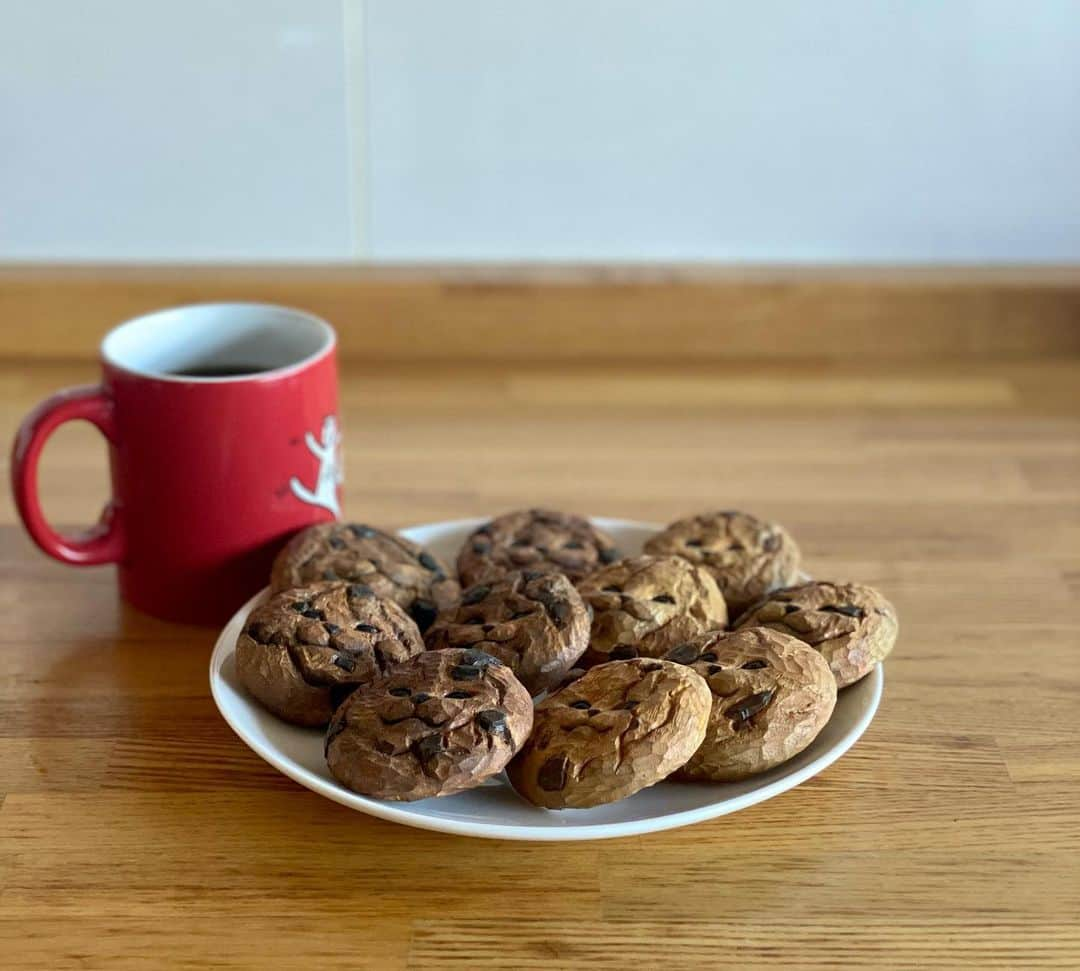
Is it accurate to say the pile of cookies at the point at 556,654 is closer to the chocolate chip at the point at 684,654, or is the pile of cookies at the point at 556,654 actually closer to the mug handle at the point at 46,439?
the chocolate chip at the point at 684,654

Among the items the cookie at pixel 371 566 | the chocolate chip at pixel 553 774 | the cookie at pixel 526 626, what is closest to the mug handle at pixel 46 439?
the cookie at pixel 371 566

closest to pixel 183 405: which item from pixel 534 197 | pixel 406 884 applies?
pixel 406 884

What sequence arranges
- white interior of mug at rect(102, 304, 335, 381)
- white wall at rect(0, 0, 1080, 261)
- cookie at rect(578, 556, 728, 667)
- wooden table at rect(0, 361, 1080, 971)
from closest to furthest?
wooden table at rect(0, 361, 1080, 971), cookie at rect(578, 556, 728, 667), white interior of mug at rect(102, 304, 335, 381), white wall at rect(0, 0, 1080, 261)

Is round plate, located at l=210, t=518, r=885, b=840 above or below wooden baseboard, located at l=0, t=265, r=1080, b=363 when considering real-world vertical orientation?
below

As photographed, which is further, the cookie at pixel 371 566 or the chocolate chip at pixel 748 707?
the cookie at pixel 371 566

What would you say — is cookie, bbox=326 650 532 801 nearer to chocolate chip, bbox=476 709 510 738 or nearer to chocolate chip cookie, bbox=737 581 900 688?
chocolate chip, bbox=476 709 510 738

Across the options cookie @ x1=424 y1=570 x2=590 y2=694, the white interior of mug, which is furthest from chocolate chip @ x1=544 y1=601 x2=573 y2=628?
the white interior of mug

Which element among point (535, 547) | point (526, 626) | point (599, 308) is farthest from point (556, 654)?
point (599, 308)
